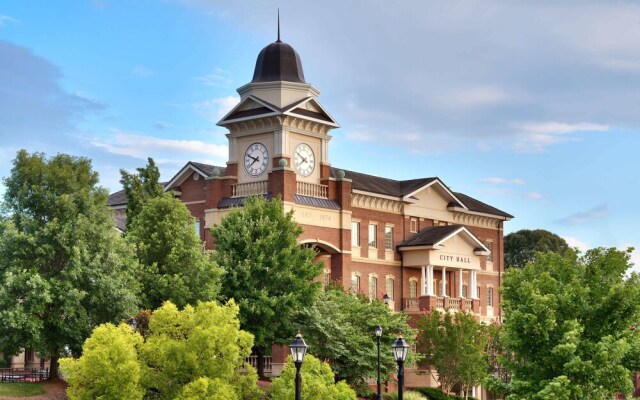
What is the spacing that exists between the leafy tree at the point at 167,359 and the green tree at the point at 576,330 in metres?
10.7

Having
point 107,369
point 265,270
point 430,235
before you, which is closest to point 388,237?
point 430,235

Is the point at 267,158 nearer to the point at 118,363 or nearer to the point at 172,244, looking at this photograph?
the point at 172,244

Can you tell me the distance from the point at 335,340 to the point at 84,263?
1412 cm

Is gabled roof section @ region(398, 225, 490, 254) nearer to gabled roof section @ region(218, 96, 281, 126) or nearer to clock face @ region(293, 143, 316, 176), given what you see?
clock face @ region(293, 143, 316, 176)

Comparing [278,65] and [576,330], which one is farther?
[278,65]

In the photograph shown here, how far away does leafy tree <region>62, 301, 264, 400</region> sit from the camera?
40344 millimetres

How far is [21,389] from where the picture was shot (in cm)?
4519

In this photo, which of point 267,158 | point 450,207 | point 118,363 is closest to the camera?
point 118,363

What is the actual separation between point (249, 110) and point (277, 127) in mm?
2552

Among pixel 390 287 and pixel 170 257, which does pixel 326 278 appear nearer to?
pixel 390 287

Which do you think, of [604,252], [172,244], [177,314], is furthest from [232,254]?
[604,252]

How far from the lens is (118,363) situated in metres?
40.4

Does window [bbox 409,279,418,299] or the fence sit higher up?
window [bbox 409,279,418,299]

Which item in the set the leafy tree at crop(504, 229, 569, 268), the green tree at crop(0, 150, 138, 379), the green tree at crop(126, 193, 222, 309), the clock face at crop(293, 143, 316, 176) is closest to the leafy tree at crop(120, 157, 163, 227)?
the green tree at crop(126, 193, 222, 309)
